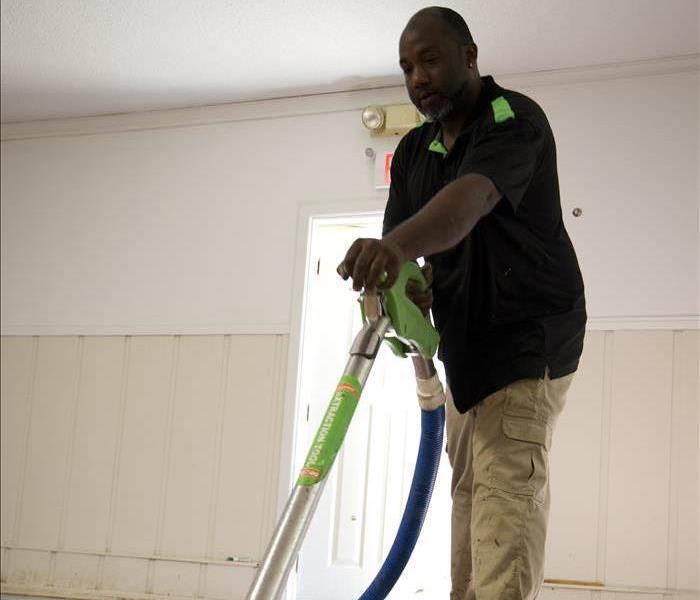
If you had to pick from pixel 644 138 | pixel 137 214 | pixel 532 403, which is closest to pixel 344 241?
pixel 137 214

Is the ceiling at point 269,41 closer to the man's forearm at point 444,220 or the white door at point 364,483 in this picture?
the white door at point 364,483

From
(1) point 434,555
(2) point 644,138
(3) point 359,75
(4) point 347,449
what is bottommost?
(1) point 434,555

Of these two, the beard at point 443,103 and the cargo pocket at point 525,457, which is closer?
the cargo pocket at point 525,457

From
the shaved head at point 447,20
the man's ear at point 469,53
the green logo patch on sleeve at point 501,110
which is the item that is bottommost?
the green logo patch on sleeve at point 501,110

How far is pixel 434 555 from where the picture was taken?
4719mm

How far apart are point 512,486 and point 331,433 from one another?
1.35 ft

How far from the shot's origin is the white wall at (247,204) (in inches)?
178

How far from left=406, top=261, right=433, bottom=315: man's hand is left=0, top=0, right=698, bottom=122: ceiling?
2783 mm

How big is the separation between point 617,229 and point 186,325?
234 cm

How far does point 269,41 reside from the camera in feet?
15.6

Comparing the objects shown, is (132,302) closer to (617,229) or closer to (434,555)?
(434,555)

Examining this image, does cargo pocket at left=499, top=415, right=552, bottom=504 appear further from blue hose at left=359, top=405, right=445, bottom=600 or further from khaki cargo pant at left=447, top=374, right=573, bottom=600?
blue hose at left=359, top=405, right=445, bottom=600

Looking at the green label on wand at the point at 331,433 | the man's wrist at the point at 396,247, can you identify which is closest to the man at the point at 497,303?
the man's wrist at the point at 396,247

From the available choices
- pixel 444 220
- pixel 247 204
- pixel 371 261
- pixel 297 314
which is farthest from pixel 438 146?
pixel 247 204
